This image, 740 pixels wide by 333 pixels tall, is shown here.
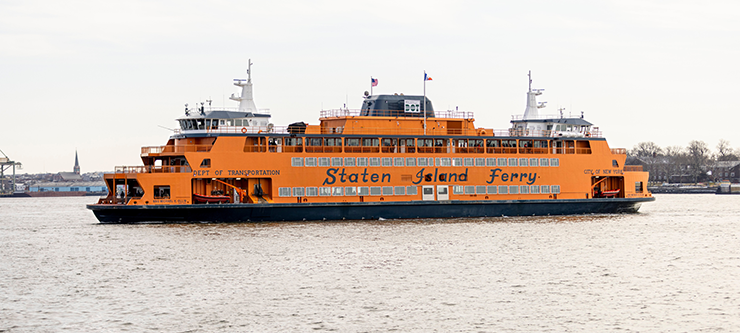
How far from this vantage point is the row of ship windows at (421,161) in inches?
1676

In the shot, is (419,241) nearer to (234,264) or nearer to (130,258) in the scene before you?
(234,264)

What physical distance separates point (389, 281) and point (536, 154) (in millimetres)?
25332

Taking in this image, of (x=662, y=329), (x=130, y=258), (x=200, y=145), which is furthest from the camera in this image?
(x=200, y=145)

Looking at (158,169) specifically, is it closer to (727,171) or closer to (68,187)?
(727,171)

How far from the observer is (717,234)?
37.8 m

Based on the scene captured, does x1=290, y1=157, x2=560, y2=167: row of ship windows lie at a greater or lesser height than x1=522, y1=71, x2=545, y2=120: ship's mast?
lesser

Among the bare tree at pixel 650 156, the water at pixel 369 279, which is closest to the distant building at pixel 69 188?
the bare tree at pixel 650 156

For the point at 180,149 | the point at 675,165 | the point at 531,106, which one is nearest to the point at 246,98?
the point at 180,149

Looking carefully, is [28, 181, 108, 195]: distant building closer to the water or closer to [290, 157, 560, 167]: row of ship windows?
[290, 157, 560, 167]: row of ship windows

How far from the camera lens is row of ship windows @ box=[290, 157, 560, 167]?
140 ft

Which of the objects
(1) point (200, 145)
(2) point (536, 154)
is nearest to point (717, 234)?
(2) point (536, 154)

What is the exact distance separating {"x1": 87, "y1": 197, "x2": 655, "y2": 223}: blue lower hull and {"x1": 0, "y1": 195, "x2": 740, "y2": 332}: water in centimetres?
102

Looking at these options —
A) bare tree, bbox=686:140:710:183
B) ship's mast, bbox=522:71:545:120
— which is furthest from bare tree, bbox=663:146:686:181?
ship's mast, bbox=522:71:545:120

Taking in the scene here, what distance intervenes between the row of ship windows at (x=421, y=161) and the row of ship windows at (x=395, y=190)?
126 centimetres
